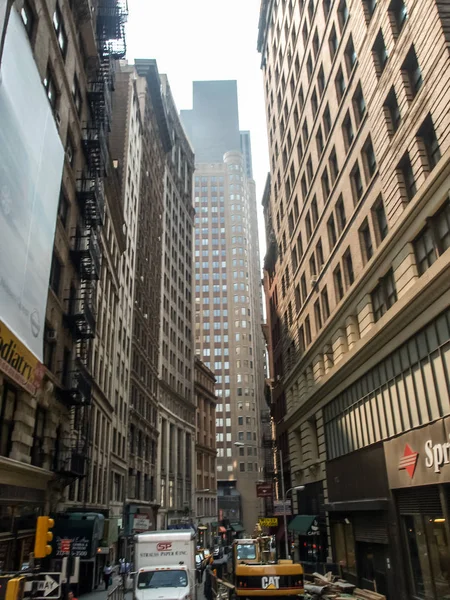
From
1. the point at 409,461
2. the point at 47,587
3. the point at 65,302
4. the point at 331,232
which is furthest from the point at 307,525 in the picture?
the point at 47,587

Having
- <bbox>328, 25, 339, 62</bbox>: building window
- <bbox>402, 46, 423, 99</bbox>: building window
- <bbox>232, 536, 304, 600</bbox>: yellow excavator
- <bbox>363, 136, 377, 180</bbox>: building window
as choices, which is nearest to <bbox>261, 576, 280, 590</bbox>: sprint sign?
<bbox>232, 536, 304, 600</bbox>: yellow excavator

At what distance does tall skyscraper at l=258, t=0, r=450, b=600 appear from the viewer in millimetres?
20047

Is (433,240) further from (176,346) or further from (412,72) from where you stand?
(176,346)

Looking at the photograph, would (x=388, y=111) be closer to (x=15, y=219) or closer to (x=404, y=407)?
(x=404, y=407)

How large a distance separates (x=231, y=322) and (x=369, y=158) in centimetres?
12119

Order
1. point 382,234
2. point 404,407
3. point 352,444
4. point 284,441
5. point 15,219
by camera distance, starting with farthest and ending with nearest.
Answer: point 284,441 → point 352,444 → point 382,234 → point 404,407 → point 15,219

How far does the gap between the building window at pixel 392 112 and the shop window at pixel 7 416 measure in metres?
20.1

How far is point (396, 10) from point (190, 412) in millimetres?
80344

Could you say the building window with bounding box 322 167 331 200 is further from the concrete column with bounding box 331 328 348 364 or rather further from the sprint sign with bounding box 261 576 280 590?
the sprint sign with bounding box 261 576 280 590

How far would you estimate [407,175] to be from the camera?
919 inches

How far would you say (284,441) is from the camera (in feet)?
170

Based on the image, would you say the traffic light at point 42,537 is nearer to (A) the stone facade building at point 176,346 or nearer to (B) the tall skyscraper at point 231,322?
(A) the stone facade building at point 176,346

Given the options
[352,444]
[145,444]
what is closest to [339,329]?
[352,444]

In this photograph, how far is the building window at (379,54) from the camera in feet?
85.3
